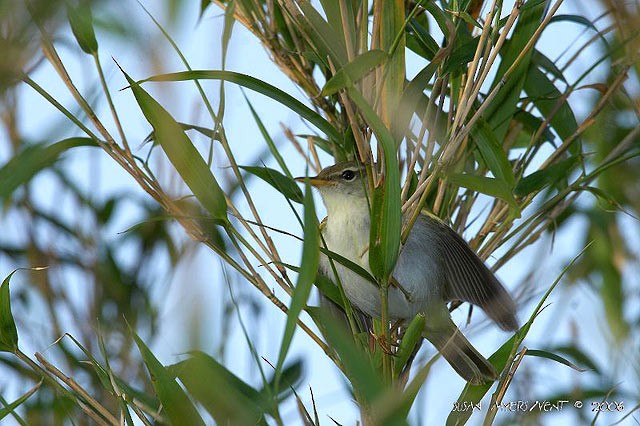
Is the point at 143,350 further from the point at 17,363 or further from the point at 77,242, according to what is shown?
the point at 77,242

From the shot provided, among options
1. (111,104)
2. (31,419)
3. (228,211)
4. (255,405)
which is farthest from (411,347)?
(31,419)

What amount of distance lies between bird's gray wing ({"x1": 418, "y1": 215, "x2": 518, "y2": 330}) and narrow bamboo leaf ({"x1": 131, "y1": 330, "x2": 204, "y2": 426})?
75 cm

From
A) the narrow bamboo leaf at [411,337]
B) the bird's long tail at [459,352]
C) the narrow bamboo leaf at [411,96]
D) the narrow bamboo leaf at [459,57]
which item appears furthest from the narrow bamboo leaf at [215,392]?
the bird's long tail at [459,352]

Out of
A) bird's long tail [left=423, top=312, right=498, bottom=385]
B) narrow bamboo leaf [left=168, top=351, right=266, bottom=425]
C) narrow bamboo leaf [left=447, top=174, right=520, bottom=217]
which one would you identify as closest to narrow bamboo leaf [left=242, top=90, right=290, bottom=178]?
narrow bamboo leaf [left=447, top=174, right=520, bottom=217]

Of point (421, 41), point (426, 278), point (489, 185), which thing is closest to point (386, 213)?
point (489, 185)

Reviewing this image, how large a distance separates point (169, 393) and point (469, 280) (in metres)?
0.95

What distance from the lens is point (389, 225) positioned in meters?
1.38

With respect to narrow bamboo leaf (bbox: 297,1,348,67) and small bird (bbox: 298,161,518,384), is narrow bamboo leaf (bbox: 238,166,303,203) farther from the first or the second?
narrow bamboo leaf (bbox: 297,1,348,67)

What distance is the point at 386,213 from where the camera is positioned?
1.38 metres

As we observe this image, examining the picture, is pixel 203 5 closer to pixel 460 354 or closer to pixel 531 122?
pixel 531 122

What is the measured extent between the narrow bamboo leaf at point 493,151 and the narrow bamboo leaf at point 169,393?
0.87m

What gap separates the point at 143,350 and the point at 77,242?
1551mm

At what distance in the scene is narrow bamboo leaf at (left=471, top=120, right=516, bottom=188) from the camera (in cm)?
184

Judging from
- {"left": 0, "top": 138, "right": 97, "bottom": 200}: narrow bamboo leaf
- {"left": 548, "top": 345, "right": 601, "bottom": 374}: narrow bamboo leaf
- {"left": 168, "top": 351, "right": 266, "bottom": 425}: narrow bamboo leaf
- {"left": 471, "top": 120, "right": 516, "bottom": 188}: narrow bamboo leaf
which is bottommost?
{"left": 548, "top": 345, "right": 601, "bottom": 374}: narrow bamboo leaf
